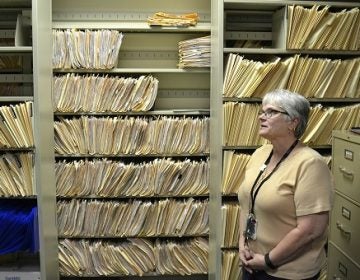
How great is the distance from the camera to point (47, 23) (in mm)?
2480

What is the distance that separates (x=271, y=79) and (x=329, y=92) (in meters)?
0.37

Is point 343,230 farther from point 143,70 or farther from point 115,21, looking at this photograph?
point 115,21

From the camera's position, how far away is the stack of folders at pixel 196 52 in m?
2.64

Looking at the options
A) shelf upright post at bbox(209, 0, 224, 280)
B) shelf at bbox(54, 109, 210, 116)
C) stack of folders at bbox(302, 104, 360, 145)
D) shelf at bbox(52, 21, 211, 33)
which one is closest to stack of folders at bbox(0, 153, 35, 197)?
shelf at bbox(54, 109, 210, 116)

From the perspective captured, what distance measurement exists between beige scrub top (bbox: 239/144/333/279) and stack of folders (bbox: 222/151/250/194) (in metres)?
0.74

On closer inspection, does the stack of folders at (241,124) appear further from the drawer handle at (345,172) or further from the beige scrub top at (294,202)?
the beige scrub top at (294,202)

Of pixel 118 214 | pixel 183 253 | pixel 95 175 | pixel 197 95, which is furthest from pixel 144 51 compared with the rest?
pixel 183 253

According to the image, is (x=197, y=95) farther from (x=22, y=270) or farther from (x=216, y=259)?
(x=22, y=270)

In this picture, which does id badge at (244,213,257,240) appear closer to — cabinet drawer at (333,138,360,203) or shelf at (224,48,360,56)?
cabinet drawer at (333,138,360,203)

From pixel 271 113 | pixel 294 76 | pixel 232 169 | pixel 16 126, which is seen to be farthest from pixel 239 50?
pixel 16 126

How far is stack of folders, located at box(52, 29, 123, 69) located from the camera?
2572 mm

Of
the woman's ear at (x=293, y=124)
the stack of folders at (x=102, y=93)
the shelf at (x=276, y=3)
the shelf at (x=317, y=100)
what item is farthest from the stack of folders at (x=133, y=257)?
the shelf at (x=276, y=3)

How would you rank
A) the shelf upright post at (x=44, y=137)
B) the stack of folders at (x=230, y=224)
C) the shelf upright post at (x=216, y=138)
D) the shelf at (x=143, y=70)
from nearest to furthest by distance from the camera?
the shelf upright post at (x=44, y=137) → the shelf upright post at (x=216, y=138) → the stack of folders at (x=230, y=224) → the shelf at (x=143, y=70)

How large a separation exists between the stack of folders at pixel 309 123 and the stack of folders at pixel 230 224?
1.29ft
